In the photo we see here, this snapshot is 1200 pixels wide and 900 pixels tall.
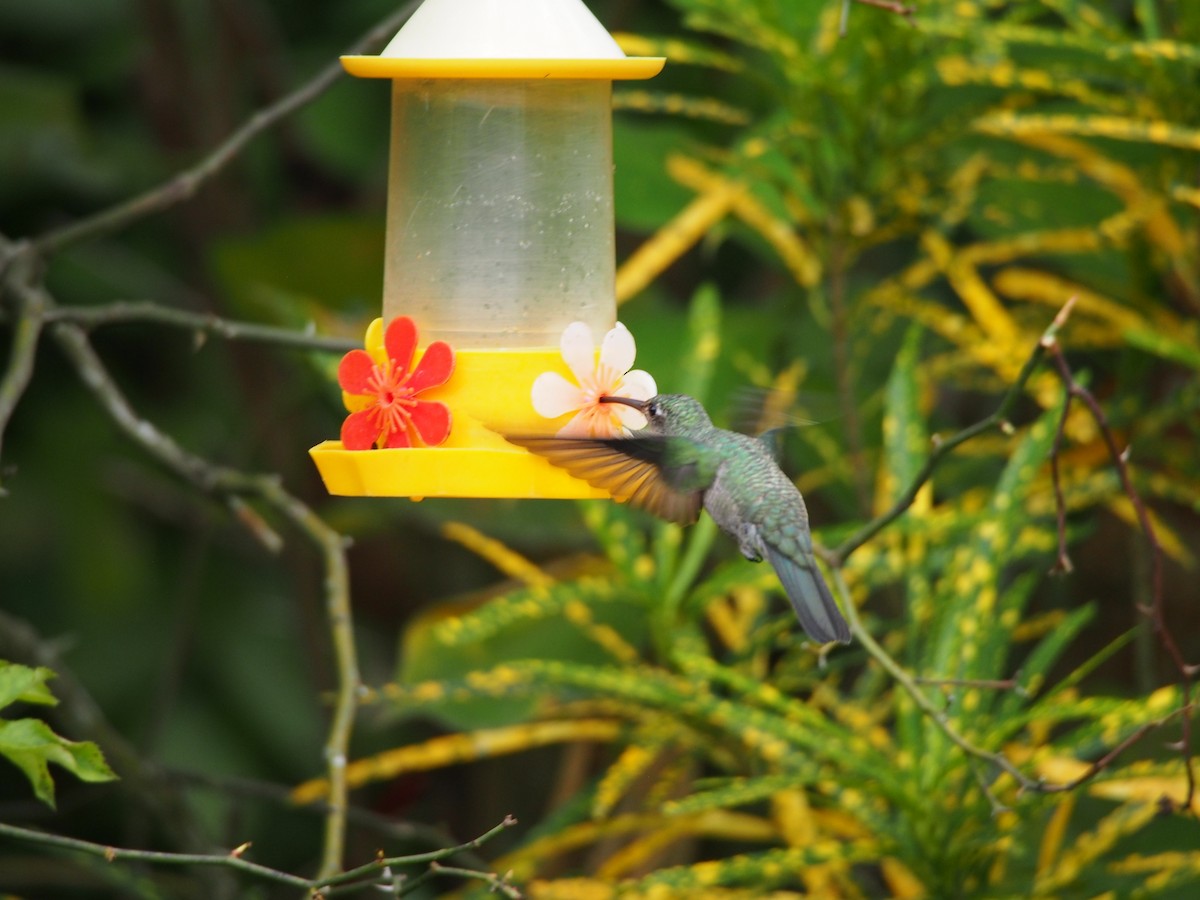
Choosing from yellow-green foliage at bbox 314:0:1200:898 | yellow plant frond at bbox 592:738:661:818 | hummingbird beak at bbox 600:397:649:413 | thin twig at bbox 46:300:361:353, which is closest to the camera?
hummingbird beak at bbox 600:397:649:413

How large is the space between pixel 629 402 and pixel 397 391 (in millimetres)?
225

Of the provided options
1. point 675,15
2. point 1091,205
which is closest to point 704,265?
point 675,15

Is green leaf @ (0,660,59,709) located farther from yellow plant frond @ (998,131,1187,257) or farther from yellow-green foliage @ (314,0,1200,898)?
yellow plant frond @ (998,131,1187,257)

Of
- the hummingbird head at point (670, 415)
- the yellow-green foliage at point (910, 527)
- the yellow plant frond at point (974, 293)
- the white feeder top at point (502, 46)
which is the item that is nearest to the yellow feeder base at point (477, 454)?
the hummingbird head at point (670, 415)

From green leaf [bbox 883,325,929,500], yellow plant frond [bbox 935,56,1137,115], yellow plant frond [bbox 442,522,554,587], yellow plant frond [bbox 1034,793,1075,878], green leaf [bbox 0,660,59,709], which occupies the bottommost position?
yellow plant frond [bbox 1034,793,1075,878]

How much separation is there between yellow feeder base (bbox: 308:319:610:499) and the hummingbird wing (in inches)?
1.1

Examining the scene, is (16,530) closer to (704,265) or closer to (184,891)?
(184,891)

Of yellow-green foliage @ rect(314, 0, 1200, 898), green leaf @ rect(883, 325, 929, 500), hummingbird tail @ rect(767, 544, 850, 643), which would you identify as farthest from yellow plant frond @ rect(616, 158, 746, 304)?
hummingbird tail @ rect(767, 544, 850, 643)

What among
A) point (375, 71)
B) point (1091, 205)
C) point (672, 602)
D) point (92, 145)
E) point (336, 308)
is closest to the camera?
point (375, 71)

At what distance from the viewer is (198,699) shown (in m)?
3.78

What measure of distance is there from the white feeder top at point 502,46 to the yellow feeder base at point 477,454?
10.7 inches

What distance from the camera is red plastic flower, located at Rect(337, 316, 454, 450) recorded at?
1442mm

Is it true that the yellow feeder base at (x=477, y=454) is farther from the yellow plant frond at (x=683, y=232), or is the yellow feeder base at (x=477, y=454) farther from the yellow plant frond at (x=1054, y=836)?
the yellow plant frond at (x=1054, y=836)

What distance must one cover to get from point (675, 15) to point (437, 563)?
1420 mm
